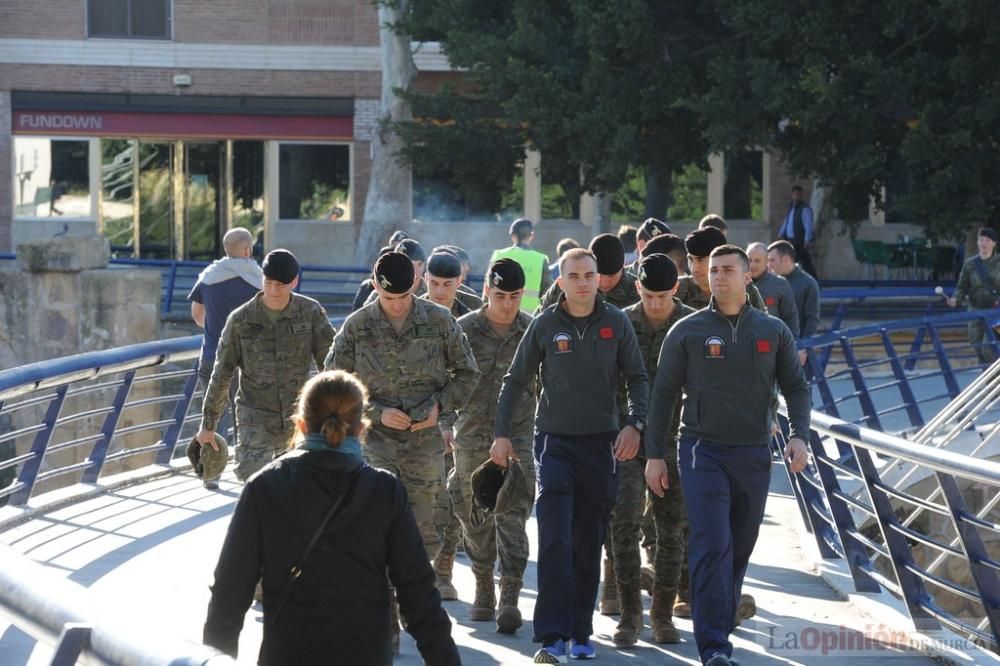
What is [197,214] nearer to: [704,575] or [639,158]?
[639,158]

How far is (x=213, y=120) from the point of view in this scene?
37812 millimetres

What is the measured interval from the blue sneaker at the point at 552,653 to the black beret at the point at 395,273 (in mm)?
1610

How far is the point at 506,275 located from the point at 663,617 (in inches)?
67.4

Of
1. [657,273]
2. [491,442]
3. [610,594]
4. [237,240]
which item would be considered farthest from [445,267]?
[237,240]

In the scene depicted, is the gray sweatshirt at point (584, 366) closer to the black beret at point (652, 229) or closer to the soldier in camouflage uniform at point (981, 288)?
the black beret at point (652, 229)

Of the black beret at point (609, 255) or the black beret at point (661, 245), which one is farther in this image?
the black beret at point (661, 245)

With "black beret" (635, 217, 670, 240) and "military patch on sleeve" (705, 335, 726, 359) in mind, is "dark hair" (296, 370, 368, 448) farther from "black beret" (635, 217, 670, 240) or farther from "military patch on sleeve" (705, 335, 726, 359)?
"black beret" (635, 217, 670, 240)

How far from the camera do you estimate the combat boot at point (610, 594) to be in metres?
8.78

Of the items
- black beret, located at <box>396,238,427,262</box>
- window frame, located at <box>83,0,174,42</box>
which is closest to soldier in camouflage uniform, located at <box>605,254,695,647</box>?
black beret, located at <box>396,238,427,262</box>

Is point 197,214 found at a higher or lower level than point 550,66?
lower

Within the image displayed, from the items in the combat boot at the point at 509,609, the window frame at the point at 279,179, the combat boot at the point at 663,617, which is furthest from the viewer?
the window frame at the point at 279,179

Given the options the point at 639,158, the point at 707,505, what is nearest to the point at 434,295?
the point at 707,505

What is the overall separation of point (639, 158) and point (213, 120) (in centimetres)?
1220

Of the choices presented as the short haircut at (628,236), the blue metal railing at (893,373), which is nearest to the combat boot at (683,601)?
the blue metal railing at (893,373)
